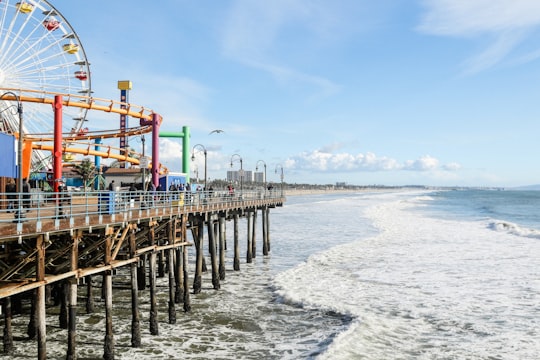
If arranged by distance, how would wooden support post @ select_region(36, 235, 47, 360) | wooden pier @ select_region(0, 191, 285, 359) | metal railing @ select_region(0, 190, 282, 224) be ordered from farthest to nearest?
metal railing @ select_region(0, 190, 282, 224)
wooden pier @ select_region(0, 191, 285, 359)
wooden support post @ select_region(36, 235, 47, 360)

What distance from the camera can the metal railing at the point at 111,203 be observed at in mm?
14517

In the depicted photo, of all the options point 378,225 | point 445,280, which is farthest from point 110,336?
point 378,225

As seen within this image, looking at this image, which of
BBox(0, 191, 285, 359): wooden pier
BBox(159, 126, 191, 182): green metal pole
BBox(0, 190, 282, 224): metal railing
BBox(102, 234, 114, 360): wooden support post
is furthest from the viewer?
BBox(159, 126, 191, 182): green metal pole

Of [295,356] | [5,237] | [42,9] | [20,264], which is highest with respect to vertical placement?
[42,9]

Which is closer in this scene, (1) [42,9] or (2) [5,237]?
(2) [5,237]

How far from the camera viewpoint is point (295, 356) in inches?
559

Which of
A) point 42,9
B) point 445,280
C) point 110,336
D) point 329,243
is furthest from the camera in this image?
point 329,243

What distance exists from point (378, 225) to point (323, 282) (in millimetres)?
32410

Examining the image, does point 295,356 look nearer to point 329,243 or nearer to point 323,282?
point 323,282

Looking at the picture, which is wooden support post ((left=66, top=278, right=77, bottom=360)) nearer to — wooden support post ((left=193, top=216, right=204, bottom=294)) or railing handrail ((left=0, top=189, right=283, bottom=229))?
railing handrail ((left=0, top=189, right=283, bottom=229))

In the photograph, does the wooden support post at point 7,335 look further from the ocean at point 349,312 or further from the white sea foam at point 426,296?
the white sea foam at point 426,296

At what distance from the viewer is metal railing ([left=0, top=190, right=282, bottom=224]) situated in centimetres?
1452

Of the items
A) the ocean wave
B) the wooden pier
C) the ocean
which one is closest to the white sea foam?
the ocean

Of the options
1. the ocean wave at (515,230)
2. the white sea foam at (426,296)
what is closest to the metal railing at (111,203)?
the white sea foam at (426,296)
